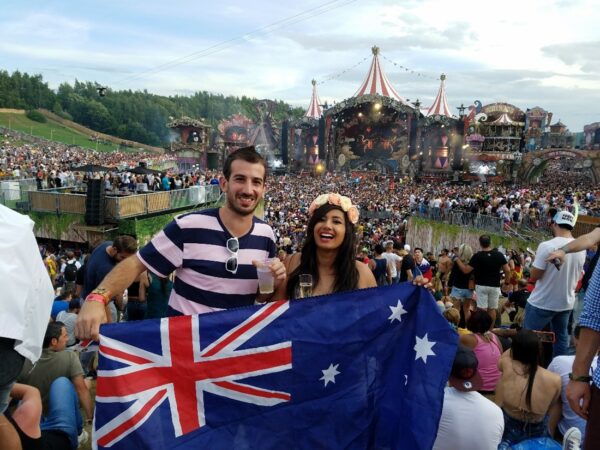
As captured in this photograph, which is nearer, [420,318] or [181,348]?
[181,348]

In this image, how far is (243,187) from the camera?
251 cm

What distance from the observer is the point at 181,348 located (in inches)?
83.7

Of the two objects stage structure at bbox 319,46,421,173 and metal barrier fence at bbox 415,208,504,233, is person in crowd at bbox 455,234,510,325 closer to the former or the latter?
metal barrier fence at bbox 415,208,504,233

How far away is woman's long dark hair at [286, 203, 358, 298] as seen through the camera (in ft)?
9.01

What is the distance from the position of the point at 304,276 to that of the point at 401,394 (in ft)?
2.72

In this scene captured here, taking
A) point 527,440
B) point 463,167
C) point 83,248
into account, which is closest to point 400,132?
point 463,167

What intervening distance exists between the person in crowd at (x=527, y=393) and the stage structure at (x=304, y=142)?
43.4m

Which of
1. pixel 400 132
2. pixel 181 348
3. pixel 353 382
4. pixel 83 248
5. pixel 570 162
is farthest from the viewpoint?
pixel 570 162

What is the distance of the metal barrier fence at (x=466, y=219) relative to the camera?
54.3ft

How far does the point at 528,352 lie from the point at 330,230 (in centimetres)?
150

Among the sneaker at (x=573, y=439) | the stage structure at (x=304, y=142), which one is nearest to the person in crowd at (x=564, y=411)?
the sneaker at (x=573, y=439)

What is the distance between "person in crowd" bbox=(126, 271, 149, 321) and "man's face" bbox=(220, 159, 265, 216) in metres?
2.46

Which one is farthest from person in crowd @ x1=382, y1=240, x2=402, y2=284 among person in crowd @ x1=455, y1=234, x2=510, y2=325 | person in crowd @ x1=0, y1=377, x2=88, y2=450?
person in crowd @ x1=0, y1=377, x2=88, y2=450

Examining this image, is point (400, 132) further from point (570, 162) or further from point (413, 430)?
point (413, 430)
